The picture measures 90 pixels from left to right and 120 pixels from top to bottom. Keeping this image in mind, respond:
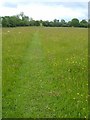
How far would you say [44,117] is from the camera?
9.08m

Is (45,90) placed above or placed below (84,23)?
below

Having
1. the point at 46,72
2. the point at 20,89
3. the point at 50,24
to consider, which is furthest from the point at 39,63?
the point at 50,24

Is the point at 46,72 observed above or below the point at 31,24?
below

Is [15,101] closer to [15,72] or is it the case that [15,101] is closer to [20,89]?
[20,89]

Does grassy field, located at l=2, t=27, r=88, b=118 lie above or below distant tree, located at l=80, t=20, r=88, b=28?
below

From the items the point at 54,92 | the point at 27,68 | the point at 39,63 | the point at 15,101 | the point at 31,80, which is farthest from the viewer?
the point at 39,63

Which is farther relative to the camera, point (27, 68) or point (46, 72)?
point (27, 68)

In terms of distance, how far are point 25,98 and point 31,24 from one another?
132m

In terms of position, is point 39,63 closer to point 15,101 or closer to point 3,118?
point 15,101

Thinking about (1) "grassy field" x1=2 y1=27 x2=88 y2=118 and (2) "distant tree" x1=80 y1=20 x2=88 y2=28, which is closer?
(1) "grassy field" x1=2 y1=27 x2=88 y2=118

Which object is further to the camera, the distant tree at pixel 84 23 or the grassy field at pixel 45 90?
the distant tree at pixel 84 23

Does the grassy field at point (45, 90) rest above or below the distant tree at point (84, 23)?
below

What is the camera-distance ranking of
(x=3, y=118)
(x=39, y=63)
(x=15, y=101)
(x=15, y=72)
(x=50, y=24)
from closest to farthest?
(x=3, y=118), (x=15, y=101), (x=15, y=72), (x=39, y=63), (x=50, y=24)

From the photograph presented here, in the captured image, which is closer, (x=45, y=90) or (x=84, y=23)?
(x=45, y=90)
